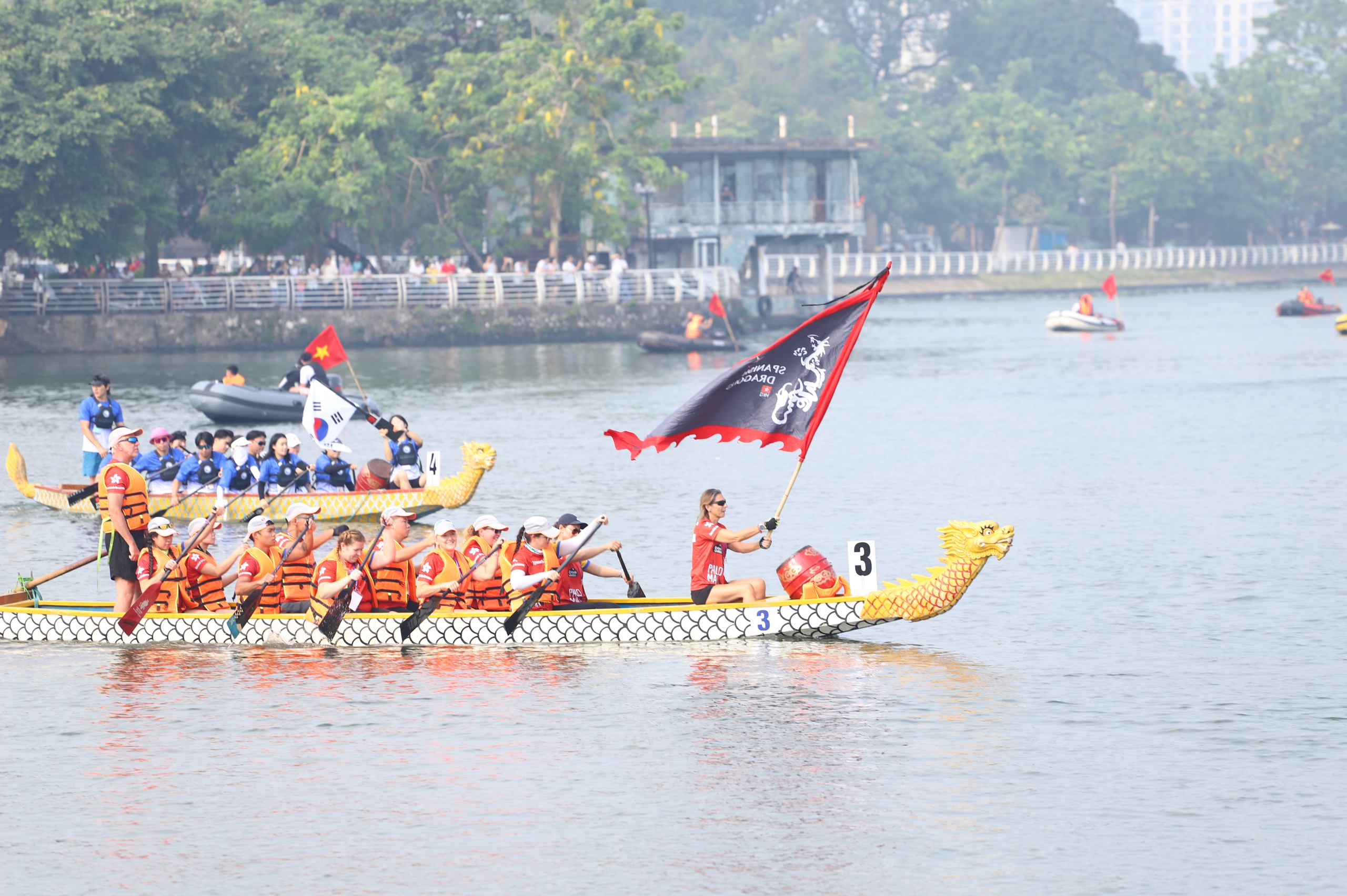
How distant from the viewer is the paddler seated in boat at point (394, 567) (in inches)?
771

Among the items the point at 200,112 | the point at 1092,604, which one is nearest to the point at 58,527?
the point at 1092,604

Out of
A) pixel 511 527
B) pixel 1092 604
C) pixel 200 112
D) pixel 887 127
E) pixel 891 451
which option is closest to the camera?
pixel 1092 604

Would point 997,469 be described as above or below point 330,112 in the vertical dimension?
below

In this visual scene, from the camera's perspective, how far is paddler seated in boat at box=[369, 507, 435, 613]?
1958 cm

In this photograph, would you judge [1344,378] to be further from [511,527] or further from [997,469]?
[511,527]

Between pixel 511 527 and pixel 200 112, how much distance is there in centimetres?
4007

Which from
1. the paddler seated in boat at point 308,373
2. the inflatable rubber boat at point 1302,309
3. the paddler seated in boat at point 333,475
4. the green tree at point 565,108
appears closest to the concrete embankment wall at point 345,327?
the green tree at point 565,108

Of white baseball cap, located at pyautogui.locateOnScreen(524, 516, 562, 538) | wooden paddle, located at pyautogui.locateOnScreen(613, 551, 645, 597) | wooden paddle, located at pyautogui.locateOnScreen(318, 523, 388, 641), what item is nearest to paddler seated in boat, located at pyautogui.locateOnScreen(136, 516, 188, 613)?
wooden paddle, located at pyautogui.locateOnScreen(318, 523, 388, 641)

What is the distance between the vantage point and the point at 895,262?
107m

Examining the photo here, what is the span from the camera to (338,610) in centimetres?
1958

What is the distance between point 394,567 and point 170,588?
254 centimetres

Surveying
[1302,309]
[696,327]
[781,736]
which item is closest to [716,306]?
[696,327]

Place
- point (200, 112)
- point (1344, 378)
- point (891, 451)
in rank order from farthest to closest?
point (200, 112)
point (1344, 378)
point (891, 451)

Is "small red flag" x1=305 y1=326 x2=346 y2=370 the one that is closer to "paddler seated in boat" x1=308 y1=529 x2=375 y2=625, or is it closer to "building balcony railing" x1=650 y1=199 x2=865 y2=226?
"paddler seated in boat" x1=308 y1=529 x2=375 y2=625
